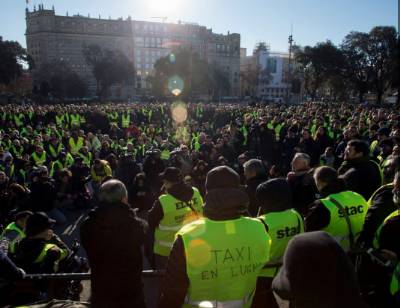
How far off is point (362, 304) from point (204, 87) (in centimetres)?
7779

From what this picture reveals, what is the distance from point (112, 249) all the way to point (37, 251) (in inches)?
51.2

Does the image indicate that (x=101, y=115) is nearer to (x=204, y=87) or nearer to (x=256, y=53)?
(x=204, y=87)

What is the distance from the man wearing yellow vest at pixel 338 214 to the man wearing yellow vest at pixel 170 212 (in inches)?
48.0

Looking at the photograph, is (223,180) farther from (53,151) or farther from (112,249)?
(53,151)

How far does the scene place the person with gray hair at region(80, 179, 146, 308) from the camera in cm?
289

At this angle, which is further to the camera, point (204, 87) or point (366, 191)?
point (204, 87)

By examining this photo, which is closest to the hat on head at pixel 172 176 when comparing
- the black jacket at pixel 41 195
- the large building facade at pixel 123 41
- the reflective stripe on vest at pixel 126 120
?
the black jacket at pixel 41 195

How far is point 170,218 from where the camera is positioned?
397 centimetres

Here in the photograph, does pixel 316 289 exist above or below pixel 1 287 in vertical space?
above

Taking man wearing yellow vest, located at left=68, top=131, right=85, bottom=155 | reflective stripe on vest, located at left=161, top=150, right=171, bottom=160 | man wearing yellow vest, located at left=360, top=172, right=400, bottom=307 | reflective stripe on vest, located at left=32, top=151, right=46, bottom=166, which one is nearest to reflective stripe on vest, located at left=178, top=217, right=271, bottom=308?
man wearing yellow vest, located at left=360, top=172, right=400, bottom=307

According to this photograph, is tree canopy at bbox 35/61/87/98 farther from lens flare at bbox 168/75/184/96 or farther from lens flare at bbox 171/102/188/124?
lens flare at bbox 171/102/188/124

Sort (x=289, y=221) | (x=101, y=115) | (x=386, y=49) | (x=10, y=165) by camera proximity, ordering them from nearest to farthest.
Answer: (x=289, y=221)
(x=10, y=165)
(x=101, y=115)
(x=386, y=49)

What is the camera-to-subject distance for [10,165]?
29.8 ft

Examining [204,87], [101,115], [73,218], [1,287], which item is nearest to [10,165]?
[73,218]
